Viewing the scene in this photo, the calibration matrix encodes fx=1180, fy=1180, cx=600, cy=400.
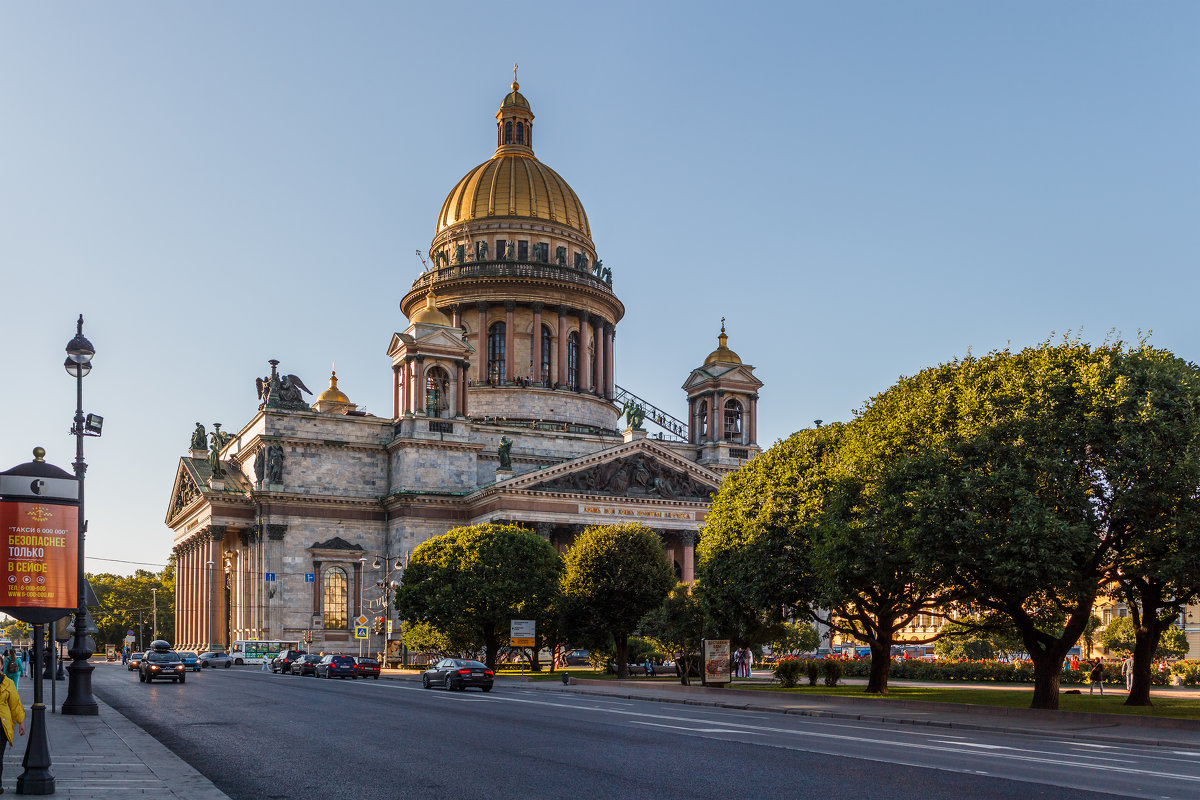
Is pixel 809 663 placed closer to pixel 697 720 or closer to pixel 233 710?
pixel 697 720

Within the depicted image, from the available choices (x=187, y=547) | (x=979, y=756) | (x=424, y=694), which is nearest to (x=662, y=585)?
(x=424, y=694)

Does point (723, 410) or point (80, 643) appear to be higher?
point (723, 410)

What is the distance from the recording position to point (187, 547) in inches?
3762

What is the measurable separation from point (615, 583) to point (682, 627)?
10.5 m

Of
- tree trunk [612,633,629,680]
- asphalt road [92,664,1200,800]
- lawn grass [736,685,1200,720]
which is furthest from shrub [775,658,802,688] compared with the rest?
tree trunk [612,633,629,680]

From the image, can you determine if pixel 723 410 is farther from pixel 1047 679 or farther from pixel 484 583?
pixel 1047 679

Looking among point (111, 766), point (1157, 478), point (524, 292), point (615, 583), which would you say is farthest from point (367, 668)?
point (111, 766)

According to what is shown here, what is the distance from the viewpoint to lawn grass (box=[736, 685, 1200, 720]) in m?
32.9

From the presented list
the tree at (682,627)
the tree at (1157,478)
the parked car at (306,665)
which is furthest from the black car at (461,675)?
the tree at (1157,478)

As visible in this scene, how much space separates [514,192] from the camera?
333 feet

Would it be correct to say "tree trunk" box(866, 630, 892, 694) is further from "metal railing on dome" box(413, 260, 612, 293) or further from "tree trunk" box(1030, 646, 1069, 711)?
"metal railing on dome" box(413, 260, 612, 293)

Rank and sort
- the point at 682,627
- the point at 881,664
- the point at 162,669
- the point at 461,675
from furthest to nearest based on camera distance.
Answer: the point at 162,669, the point at 682,627, the point at 461,675, the point at 881,664

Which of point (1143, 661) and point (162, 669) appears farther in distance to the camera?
point (162, 669)

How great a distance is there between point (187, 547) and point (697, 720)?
246ft
